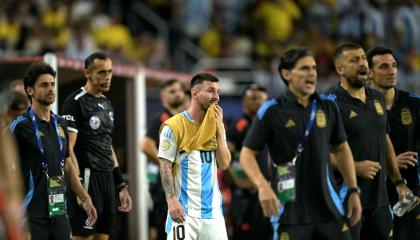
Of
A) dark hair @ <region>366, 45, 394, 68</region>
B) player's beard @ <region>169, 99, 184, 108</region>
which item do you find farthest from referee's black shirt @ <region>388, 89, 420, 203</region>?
player's beard @ <region>169, 99, 184, 108</region>

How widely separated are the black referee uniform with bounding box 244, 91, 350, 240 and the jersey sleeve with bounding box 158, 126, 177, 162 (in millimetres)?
860

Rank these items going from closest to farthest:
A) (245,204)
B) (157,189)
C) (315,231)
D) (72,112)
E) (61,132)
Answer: (315,231), (61,132), (72,112), (157,189), (245,204)

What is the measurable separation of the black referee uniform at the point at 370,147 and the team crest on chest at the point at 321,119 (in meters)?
0.82

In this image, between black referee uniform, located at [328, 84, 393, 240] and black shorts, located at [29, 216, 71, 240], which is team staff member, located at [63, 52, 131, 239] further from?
black referee uniform, located at [328, 84, 393, 240]

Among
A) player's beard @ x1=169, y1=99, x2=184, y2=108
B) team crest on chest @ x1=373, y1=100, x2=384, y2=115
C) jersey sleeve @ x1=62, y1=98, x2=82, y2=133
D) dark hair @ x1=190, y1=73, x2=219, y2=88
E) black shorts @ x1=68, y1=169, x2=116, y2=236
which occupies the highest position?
player's beard @ x1=169, y1=99, x2=184, y2=108

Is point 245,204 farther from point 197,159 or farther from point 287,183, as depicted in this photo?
point 287,183

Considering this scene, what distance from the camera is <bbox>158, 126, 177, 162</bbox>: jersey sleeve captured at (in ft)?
27.9

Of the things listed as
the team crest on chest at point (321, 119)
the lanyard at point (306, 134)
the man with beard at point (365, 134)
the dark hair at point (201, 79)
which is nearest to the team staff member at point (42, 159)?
the dark hair at point (201, 79)

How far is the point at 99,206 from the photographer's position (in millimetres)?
10016

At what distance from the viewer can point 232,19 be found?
23000 millimetres

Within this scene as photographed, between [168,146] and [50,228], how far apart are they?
1.33 meters

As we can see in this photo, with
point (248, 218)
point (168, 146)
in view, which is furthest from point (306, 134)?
point (248, 218)

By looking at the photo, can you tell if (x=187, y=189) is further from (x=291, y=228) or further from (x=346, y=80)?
(x=346, y=80)

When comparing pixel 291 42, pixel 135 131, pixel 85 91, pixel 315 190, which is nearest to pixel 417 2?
pixel 291 42
